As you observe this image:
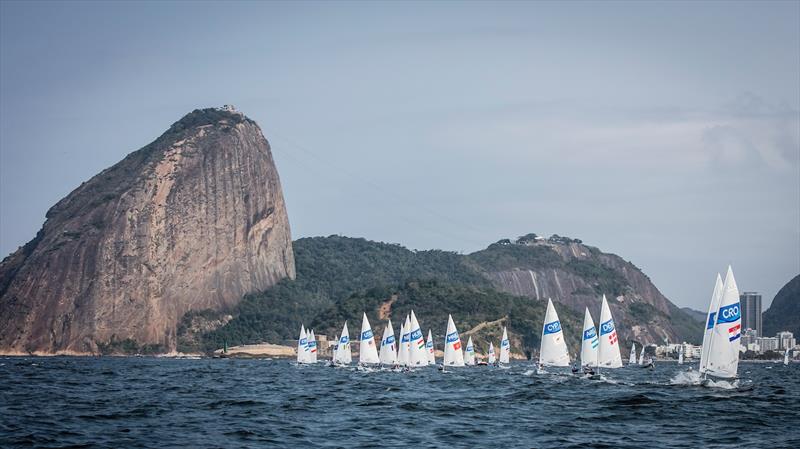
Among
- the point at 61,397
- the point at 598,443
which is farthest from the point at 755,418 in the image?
the point at 61,397

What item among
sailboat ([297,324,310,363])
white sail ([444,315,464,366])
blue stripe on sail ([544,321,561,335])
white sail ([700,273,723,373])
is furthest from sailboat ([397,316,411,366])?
white sail ([700,273,723,373])

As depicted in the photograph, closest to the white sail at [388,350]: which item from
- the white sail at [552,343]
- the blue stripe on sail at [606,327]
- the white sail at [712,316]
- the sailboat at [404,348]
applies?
the sailboat at [404,348]

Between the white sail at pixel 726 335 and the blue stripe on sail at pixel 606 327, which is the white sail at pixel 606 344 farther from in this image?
the white sail at pixel 726 335

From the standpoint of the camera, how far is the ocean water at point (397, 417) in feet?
128

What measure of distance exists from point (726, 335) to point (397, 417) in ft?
74.2

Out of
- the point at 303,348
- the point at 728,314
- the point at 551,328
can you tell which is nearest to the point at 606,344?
the point at 551,328

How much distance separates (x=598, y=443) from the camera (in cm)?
3862

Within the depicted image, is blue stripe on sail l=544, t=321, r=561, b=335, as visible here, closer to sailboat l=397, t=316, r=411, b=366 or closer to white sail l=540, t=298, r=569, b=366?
white sail l=540, t=298, r=569, b=366

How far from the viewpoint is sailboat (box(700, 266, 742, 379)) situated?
59.6 meters

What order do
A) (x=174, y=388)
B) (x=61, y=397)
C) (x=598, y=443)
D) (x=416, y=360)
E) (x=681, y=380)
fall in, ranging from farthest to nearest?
(x=416, y=360) → (x=681, y=380) → (x=174, y=388) → (x=61, y=397) → (x=598, y=443)

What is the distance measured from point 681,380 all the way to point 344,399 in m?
28.6

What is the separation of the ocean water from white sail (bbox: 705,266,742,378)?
1.71 m

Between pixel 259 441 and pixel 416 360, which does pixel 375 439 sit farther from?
pixel 416 360

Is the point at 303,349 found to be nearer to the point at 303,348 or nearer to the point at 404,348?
the point at 303,348
